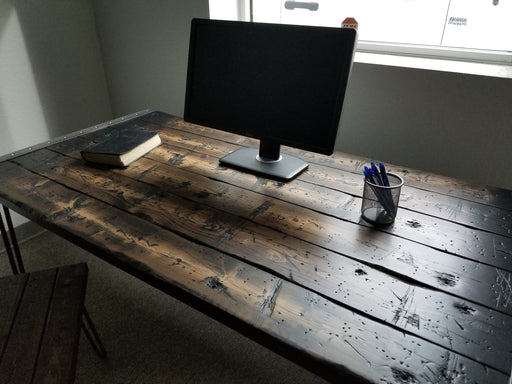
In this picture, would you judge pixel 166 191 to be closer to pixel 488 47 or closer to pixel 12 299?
pixel 12 299

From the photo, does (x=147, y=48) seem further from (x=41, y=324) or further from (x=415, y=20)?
(x=41, y=324)

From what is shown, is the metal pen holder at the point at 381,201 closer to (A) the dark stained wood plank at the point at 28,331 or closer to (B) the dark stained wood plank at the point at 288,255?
(B) the dark stained wood plank at the point at 288,255

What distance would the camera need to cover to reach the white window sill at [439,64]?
130 centimetres

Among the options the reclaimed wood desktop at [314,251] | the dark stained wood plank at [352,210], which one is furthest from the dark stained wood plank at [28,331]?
the dark stained wood plank at [352,210]

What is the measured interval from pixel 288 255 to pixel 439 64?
1.07 meters

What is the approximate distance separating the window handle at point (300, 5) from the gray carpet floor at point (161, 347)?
150 centimetres

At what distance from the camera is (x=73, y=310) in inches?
38.4

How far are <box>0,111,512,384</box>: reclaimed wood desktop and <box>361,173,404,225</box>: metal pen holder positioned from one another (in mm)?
27

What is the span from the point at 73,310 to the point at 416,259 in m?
0.85

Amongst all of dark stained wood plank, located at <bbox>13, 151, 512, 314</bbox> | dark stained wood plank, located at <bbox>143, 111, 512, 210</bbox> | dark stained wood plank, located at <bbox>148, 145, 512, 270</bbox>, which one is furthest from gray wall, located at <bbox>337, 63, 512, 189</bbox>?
dark stained wood plank, located at <bbox>13, 151, 512, 314</bbox>

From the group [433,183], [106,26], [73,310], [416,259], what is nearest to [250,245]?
[416,259]

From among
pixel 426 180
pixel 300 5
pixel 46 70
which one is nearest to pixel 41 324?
pixel 426 180

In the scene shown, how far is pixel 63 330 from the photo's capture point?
3.01 ft

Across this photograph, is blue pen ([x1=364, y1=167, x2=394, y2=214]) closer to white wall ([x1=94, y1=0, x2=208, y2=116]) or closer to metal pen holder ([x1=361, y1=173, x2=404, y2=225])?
metal pen holder ([x1=361, y1=173, x2=404, y2=225])
